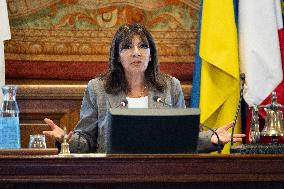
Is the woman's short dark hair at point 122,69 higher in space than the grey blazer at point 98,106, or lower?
higher

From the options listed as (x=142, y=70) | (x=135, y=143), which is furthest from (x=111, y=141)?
(x=142, y=70)

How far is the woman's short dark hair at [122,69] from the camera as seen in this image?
12.2 feet

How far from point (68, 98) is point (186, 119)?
7.57ft

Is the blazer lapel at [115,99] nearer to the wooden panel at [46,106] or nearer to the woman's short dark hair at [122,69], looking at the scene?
the woman's short dark hair at [122,69]

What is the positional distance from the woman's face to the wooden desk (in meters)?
1.35

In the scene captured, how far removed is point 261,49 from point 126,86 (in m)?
1.13

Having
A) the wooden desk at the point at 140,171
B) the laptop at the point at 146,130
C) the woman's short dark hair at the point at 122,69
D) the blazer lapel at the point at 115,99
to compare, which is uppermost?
the woman's short dark hair at the point at 122,69

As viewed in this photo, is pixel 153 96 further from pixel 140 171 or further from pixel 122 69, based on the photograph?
pixel 140 171

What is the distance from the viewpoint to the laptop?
8.24 feet

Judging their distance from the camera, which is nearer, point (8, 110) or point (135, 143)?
point (135, 143)

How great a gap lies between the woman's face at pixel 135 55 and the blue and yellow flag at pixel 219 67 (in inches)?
32.5

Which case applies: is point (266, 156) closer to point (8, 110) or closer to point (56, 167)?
point (56, 167)

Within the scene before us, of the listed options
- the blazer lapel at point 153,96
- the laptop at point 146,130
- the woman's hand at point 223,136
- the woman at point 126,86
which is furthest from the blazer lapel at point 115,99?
the laptop at point 146,130

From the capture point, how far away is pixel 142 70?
3678mm
